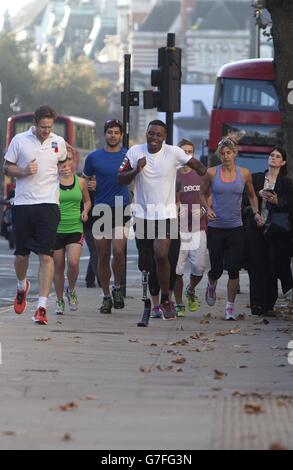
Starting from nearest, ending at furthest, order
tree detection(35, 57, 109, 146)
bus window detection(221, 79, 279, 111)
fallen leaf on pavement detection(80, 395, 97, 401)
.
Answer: fallen leaf on pavement detection(80, 395, 97, 401) → bus window detection(221, 79, 279, 111) → tree detection(35, 57, 109, 146)

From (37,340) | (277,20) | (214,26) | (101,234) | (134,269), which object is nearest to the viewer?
(37,340)

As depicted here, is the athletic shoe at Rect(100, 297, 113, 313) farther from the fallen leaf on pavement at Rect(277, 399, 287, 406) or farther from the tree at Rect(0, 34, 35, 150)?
the tree at Rect(0, 34, 35, 150)

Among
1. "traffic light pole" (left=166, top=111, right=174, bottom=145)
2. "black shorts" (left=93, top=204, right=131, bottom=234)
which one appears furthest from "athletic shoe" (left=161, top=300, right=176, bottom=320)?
"traffic light pole" (left=166, top=111, right=174, bottom=145)

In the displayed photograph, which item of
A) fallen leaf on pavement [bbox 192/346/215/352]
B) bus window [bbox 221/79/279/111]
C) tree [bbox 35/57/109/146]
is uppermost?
fallen leaf on pavement [bbox 192/346/215/352]

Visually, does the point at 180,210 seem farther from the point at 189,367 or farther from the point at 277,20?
the point at 189,367

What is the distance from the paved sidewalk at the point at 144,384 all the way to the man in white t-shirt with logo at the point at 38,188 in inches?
24.6

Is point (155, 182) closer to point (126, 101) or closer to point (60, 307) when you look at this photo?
point (60, 307)

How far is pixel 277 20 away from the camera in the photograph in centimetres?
1609

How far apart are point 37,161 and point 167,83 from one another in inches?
229

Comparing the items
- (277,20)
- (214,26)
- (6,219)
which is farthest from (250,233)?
(214,26)

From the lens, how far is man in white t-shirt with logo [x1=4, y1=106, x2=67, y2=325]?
12852 mm

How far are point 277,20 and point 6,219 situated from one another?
808 inches

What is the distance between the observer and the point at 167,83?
18.5 metres

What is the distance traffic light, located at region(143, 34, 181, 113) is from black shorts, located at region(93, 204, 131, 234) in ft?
12.2
